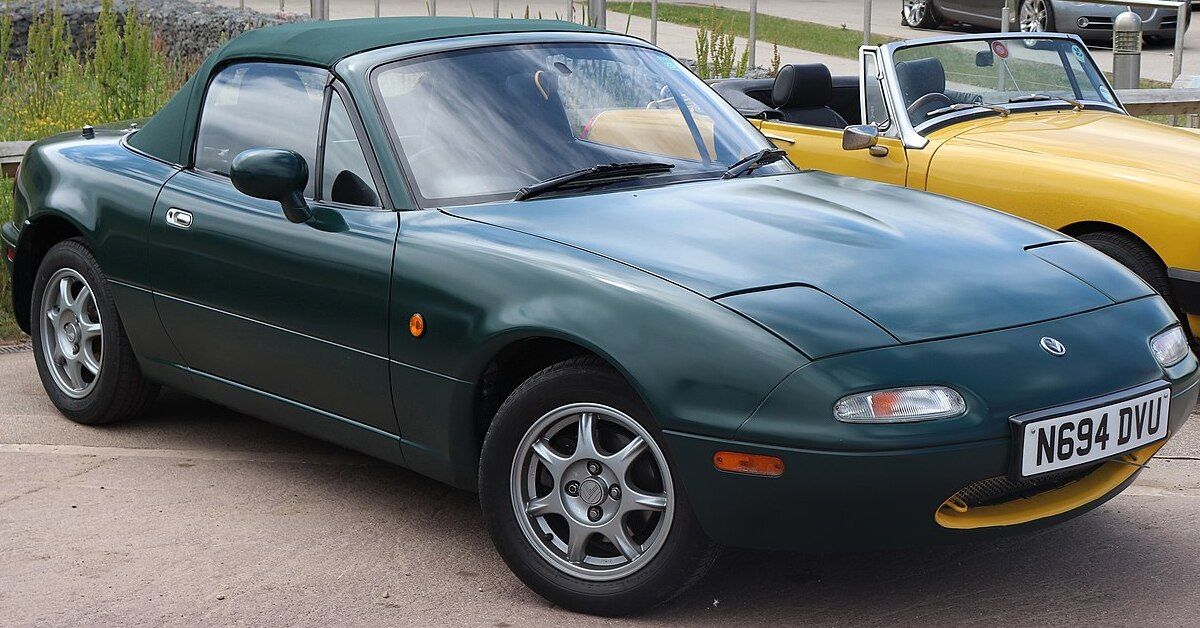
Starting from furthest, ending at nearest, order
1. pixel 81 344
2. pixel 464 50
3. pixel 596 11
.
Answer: pixel 596 11 < pixel 81 344 < pixel 464 50

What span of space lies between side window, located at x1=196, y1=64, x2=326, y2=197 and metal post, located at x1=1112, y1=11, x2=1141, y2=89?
7.29 meters

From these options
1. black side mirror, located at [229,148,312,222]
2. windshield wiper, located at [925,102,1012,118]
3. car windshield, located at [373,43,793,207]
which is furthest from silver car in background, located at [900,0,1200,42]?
black side mirror, located at [229,148,312,222]

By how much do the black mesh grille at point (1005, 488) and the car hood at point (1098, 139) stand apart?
9.29 ft

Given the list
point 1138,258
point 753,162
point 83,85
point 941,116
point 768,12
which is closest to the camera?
point 753,162

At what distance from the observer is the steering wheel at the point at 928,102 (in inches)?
281

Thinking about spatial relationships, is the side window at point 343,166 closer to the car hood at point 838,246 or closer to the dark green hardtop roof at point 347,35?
the dark green hardtop roof at point 347,35

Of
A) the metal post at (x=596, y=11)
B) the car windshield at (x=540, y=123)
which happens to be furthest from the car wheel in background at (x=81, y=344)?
the metal post at (x=596, y=11)

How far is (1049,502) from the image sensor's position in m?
3.61

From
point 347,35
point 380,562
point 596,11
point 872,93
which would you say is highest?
point 347,35

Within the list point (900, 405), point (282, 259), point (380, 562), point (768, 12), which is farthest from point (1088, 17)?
point (900, 405)

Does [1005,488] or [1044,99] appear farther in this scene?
[1044,99]

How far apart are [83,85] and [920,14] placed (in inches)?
513

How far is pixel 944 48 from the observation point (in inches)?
290

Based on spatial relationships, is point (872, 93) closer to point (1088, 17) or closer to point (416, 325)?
point (416, 325)
